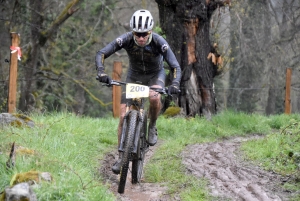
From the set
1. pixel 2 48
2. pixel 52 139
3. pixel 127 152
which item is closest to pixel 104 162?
pixel 52 139

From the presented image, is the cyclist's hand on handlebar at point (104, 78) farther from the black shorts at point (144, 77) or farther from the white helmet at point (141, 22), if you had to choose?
the black shorts at point (144, 77)

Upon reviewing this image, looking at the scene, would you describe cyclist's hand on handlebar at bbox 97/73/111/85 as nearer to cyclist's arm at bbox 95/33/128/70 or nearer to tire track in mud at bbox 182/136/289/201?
cyclist's arm at bbox 95/33/128/70

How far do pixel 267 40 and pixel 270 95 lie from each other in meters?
2.90

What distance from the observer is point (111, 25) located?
25.6 m

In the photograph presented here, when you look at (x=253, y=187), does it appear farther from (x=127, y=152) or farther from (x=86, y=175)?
(x=86, y=175)

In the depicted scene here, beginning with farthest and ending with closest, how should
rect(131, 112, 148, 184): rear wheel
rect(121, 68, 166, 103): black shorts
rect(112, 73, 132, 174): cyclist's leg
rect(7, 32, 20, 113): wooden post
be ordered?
rect(7, 32, 20, 113): wooden post < rect(121, 68, 166, 103): black shorts < rect(131, 112, 148, 184): rear wheel < rect(112, 73, 132, 174): cyclist's leg

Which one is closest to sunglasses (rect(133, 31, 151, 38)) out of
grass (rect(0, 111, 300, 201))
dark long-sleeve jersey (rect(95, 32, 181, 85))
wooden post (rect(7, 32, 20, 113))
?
dark long-sleeve jersey (rect(95, 32, 181, 85))

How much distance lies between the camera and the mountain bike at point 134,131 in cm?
620

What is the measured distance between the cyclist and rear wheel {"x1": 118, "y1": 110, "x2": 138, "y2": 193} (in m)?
0.31

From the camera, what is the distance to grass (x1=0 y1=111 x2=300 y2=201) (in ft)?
17.3

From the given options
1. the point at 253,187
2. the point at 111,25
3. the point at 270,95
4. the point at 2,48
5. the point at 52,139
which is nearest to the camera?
the point at 253,187

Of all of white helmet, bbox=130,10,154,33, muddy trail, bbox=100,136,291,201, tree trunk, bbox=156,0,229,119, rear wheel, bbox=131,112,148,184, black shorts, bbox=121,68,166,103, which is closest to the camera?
muddy trail, bbox=100,136,291,201

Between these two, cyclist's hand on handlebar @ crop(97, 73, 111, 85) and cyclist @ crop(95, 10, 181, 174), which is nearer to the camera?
cyclist's hand on handlebar @ crop(97, 73, 111, 85)

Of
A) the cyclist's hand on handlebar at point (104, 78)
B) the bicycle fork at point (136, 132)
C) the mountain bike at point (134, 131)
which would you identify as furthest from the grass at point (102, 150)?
the cyclist's hand on handlebar at point (104, 78)
